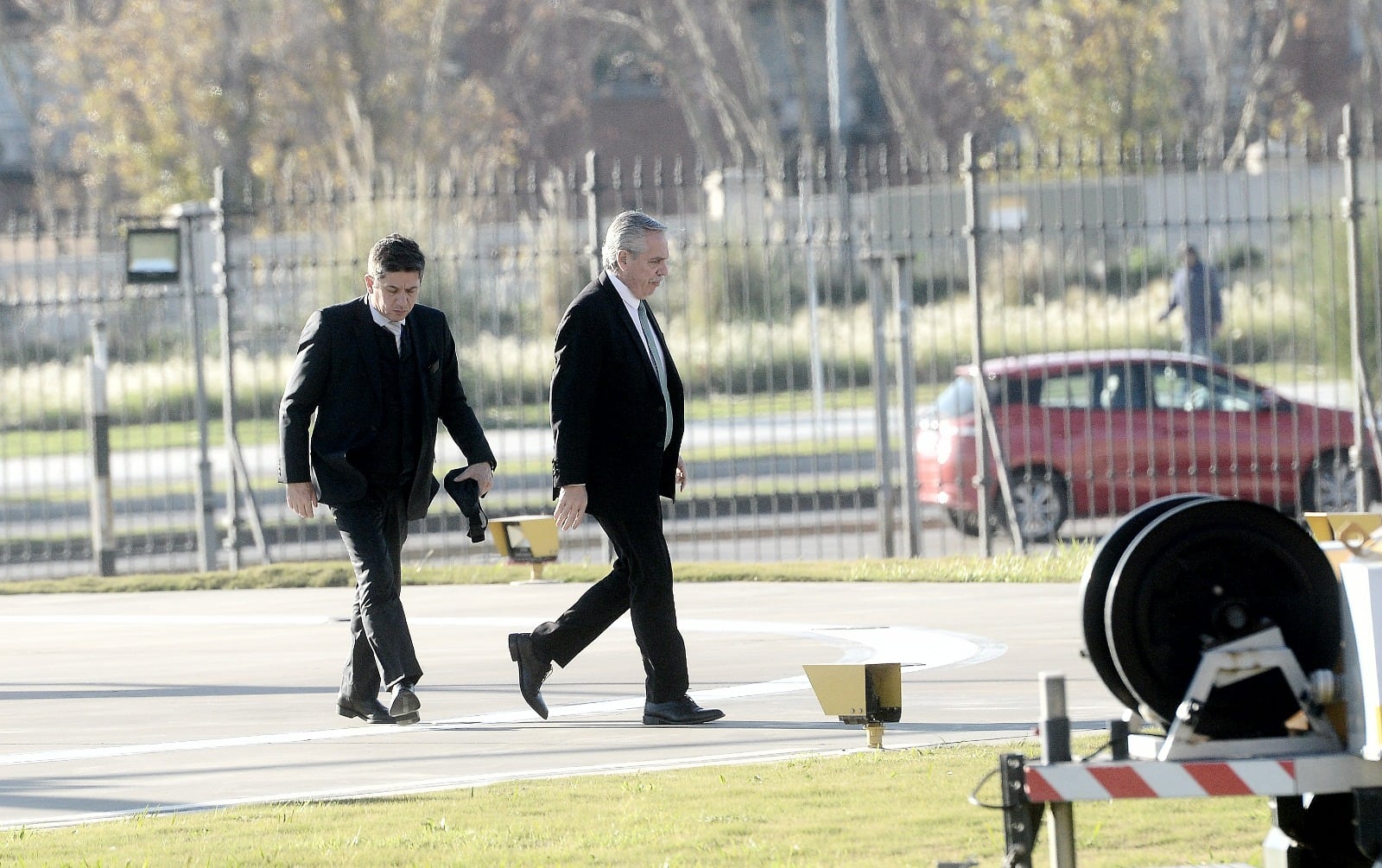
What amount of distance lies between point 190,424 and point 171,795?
16.8 metres

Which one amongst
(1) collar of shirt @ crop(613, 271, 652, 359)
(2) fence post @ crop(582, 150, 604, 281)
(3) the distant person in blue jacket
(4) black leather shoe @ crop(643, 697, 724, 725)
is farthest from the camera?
(3) the distant person in blue jacket

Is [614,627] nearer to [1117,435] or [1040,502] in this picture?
[1040,502]

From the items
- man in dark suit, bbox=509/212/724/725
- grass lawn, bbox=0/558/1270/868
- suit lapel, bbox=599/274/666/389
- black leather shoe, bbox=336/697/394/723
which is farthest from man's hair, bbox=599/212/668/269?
grass lawn, bbox=0/558/1270/868

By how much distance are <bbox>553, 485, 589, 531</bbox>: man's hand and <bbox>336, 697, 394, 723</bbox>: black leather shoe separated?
937 mm

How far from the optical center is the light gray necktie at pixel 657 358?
26.5 ft

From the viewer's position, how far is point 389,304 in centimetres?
826

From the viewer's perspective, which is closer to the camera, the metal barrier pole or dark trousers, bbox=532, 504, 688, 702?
the metal barrier pole

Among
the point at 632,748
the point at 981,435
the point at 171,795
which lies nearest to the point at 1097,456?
the point at 981,435

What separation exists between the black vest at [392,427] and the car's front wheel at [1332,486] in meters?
7.97

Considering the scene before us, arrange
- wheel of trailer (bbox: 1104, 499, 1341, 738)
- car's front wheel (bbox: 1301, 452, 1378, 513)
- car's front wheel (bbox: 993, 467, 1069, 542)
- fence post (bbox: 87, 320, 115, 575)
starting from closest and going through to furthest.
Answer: wheel of trailer (bbox: 1104, 499, 1341, 738) → fence post (bbox: 87, 320, 115, 575) → car's front wheel (bbox: 1301, 452, 1378, 513) → car's front wheel (bbox: 993, 467, 1069, 542)

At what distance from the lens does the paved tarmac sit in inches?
282

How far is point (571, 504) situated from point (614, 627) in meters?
3.35

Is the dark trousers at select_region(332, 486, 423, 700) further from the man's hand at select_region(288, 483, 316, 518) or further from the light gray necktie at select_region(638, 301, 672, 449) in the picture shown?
the light gray necktie at select_region(638, 301, 672, 449)

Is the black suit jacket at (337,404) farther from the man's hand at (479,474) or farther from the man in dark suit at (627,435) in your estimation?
the man in dark suit at (627,435)
